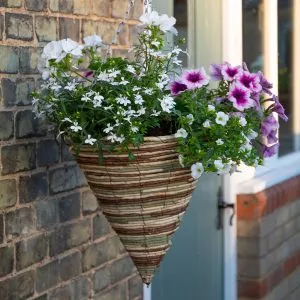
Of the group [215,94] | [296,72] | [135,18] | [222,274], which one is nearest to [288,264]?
[222,274]

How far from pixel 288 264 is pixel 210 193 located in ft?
3.78

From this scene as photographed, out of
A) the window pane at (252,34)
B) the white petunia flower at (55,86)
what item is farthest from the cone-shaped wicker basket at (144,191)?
the window pane at (252,34)

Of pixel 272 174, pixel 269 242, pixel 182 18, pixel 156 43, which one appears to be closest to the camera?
pixel 156 43

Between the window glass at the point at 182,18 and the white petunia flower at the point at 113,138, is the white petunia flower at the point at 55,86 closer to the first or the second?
the white petunia flower at the point at 113,138

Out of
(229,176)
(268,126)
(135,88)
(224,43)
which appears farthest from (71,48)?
(229,176)

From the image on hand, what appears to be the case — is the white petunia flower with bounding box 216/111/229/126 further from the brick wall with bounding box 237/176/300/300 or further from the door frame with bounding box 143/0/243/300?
the brick wall with bounding box 237/176/300/300

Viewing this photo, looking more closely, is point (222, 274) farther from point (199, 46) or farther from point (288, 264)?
point (199, 46)

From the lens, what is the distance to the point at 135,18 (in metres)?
3.82

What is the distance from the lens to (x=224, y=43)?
5020 mm

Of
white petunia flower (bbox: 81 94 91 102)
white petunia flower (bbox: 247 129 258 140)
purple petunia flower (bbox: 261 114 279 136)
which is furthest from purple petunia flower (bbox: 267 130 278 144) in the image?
A: white petunia flower (bbox: 81 94 91 102)

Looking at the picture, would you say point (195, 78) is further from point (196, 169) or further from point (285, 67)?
point (285, 67)

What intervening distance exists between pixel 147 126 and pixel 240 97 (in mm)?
345

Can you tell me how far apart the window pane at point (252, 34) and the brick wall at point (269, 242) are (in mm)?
830

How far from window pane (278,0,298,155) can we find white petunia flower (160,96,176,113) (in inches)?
135
